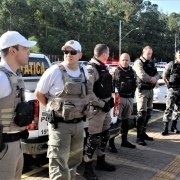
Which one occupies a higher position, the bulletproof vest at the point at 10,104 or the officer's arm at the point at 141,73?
the officer's arm at the point at 141,73

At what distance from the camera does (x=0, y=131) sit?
2332 mm

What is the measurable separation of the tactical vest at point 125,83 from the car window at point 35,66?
186 cm

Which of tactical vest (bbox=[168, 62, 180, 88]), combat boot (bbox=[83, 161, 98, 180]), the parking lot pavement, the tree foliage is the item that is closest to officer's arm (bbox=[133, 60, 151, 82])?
tactical vest (bbox=[168, 62, 180, 88])

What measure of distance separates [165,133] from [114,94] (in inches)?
92.2

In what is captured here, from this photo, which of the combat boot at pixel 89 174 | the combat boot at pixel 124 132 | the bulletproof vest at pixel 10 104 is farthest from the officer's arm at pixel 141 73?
the bulletproof vest at pixel 10 104

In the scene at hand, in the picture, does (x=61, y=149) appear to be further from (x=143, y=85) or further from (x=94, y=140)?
(x=143, y=85)

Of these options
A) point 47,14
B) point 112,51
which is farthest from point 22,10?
point 112,51

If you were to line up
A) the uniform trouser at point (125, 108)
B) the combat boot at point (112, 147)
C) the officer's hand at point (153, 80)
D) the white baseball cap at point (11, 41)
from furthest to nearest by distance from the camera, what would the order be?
the officer's hand at point (153, 80) < the uniform trouser at point (125, 108) < the combat boot at point (112, 147) < the white baseball cap at point (11, 41)

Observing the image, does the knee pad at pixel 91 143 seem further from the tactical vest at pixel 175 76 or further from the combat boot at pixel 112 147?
the tactical vest at pixel 175 76

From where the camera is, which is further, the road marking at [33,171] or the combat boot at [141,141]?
the combat boot at [141,141]

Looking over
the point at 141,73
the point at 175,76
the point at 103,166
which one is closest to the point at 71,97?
the point at 103,166

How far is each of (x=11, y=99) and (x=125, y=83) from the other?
10.9 feet

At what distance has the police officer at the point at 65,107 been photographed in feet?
10.6

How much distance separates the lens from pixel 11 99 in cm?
242
